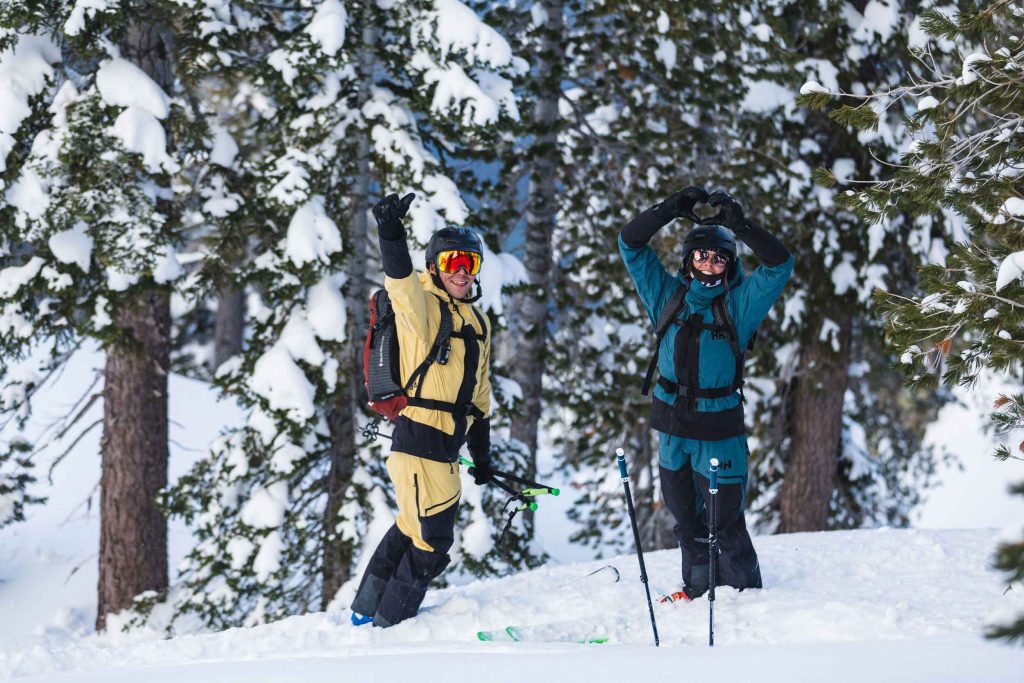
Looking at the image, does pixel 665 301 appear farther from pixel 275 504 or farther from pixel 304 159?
pixel 275 504

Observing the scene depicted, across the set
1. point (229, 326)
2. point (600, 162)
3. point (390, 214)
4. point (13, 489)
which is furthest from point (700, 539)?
point (229, 326)

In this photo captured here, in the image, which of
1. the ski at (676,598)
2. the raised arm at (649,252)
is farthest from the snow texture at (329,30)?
the ski at (676,598)

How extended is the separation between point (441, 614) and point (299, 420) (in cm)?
264

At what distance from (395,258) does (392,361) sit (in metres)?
0.69

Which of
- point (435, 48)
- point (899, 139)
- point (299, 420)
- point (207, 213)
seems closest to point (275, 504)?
point (299, 420)

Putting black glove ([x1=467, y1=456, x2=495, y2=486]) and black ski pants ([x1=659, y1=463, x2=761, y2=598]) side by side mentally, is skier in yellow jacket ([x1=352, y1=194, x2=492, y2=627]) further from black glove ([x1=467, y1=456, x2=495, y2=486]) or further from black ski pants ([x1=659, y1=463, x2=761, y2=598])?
black ski pants ([x1=659, y1=463, x2=761, y2=598])

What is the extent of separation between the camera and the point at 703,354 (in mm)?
5414

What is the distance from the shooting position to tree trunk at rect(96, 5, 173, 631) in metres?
9.20

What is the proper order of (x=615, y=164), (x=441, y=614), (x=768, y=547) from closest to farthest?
(x=441, y=614), (x=768, y=547), (x=615, y=164)

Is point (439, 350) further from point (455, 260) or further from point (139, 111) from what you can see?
point (139, 111)

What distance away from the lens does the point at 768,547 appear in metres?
7.36

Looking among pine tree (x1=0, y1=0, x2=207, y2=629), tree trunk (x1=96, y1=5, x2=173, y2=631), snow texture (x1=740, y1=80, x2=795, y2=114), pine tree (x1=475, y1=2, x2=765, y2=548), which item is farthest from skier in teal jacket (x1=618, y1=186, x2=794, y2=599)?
tree trunk (x1=96, y1=5, x2=173, y2=631)

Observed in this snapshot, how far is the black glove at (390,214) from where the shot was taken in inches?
192

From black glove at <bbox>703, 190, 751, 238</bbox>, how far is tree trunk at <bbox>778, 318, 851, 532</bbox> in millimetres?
5591
